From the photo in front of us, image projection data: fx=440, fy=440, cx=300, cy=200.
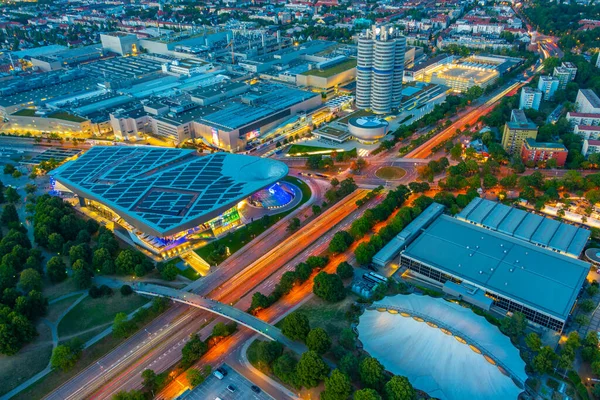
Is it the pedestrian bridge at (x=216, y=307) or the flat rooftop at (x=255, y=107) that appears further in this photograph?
the flat rooftop at (x=255, y=107)

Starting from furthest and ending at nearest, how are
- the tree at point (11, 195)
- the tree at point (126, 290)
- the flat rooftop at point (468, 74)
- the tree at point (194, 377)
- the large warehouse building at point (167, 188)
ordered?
the flat rooftop at point (468, 74)
the tree at point (11, 195)
the large warehouse building at point (167, 188)
the tree at point (126, 290)
the tree at point (194, 377)

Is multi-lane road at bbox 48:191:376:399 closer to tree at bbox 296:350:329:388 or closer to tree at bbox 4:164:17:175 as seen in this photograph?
tree at bbox 296:350:329:388

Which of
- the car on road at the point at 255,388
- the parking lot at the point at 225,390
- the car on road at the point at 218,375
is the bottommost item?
the parking lot at the point at 225,390

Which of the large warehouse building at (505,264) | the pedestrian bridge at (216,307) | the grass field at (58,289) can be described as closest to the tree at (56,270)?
the grass field at (58,289)

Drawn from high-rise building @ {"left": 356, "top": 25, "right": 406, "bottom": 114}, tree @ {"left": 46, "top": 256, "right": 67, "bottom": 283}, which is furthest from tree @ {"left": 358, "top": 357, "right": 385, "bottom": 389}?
high-rise building @ {"left": 356, "top": 25, "right": 406, "bottom": 114}

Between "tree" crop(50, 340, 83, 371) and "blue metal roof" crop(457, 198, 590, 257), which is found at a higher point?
"blue metal roof" crop(457, 198, 590, 257)

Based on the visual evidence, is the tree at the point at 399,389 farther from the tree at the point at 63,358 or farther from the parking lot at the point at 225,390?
the tree at the point at 63,358

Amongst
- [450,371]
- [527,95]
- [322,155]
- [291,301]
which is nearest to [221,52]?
[322,155]
